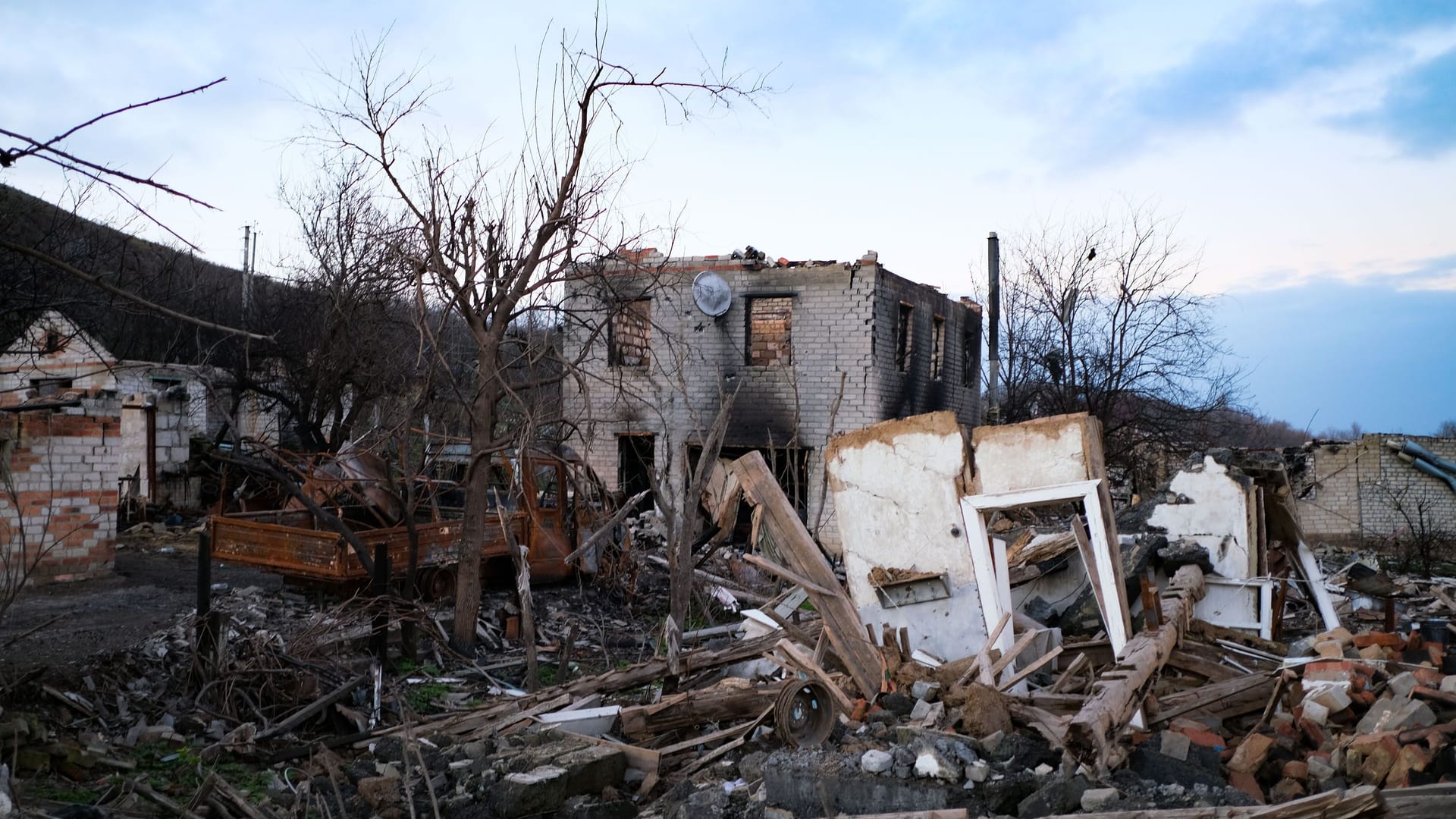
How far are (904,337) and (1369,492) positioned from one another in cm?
1123

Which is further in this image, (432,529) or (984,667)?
(432,529)

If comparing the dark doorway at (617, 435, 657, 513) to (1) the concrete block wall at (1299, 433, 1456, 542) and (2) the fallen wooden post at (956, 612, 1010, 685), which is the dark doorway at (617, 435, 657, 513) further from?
(1) the concrete block wall at (1299, 433, 1456, 542)

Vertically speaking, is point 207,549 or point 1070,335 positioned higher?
point 1070,335

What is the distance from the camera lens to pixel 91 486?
12266 millimetres

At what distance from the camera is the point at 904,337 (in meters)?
19.5

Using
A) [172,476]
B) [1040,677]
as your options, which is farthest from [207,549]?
[172,476]

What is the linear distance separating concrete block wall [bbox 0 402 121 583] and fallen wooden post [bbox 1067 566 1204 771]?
36.8 ft

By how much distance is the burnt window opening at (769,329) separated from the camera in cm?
1856

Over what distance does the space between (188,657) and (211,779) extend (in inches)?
107

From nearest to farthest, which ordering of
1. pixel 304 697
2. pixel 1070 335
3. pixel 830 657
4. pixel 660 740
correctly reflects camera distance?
pixel 660 740 → pixel 304 697 → pixel 830 657 → pixel 1070 335

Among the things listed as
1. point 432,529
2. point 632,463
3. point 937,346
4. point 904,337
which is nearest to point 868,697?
point 432,529

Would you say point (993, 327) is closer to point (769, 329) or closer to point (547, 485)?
point (769, 329)

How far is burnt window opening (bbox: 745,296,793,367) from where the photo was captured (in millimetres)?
18562

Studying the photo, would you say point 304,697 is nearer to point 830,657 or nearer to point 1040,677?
point 830,657
